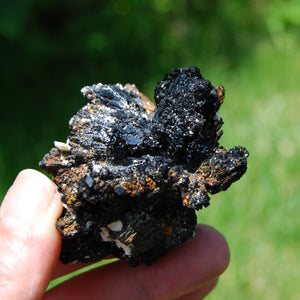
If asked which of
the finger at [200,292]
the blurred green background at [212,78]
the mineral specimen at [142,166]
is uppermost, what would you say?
the blurred green background at [212,78]

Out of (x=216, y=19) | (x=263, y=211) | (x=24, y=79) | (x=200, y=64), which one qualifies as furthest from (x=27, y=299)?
(x=216, y=19)

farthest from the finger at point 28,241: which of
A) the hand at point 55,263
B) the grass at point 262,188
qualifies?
the grass at point 262,188

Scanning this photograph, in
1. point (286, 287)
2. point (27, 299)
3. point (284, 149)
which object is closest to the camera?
point (27, 299)

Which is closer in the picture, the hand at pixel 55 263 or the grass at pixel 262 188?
the hand at pixel 55 263

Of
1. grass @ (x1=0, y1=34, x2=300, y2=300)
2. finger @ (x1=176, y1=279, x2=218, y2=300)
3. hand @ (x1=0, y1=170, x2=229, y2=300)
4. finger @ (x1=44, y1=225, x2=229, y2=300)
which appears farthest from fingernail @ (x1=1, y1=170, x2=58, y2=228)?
grass @ (x1=0, y1=34, x2=300, y2=300)

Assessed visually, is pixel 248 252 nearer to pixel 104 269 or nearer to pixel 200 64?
pixel 104 269

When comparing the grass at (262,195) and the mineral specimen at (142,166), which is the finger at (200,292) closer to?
the grass at (262,195)

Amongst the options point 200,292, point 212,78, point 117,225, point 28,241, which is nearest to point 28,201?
point 28,241
